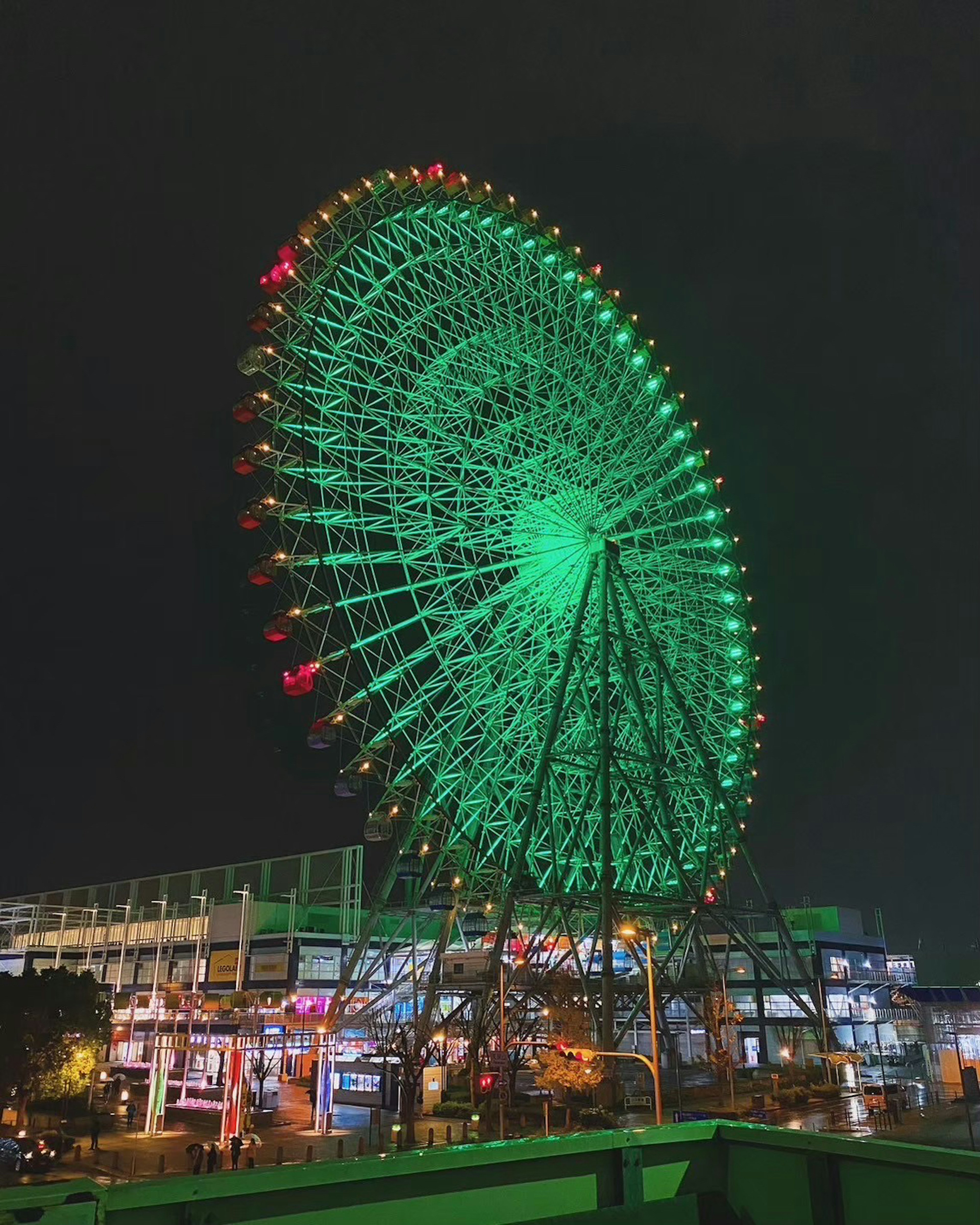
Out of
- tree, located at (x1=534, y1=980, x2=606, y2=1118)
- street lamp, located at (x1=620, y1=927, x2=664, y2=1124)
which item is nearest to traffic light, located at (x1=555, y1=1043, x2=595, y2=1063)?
tree, located at (x1=534, y1=980, x2=606, y2=1118)

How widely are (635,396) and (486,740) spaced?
16.5 meters

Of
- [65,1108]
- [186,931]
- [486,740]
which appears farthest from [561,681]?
[186,931]

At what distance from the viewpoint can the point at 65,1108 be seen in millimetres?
40312

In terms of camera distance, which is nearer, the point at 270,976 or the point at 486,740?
the point at 486,740

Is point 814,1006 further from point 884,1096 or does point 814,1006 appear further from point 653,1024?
point 653,1024

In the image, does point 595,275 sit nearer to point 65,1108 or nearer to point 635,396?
point 635,396

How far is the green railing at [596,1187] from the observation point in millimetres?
3621

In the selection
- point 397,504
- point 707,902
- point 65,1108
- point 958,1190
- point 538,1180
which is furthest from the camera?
point 707,902

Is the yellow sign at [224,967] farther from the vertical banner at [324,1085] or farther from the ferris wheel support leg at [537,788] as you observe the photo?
the ferris wheel support leg at [537,788]

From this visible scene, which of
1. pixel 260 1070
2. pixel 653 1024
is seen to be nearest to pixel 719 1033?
pixel 260 1070

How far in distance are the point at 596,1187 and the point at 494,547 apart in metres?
34.0

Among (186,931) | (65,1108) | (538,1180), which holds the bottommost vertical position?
(65,1108)

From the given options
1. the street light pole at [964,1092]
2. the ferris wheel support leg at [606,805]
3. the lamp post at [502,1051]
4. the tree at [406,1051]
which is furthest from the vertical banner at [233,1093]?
the street light pole at [964,1092]

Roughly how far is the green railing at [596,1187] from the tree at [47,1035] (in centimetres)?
4194
